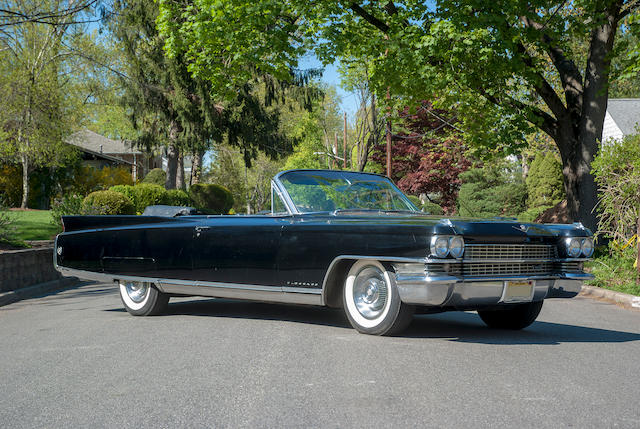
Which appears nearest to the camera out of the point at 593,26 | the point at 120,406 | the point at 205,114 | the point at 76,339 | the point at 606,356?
the point at 120,406

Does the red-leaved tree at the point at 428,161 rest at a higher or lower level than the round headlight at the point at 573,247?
higher

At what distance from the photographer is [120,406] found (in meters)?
4.35

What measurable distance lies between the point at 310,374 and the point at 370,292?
1.50 metres

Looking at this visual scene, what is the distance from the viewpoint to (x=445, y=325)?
7.50m

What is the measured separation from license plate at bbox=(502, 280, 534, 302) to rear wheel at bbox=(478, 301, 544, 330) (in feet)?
1.89

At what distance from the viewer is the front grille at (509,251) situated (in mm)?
6008

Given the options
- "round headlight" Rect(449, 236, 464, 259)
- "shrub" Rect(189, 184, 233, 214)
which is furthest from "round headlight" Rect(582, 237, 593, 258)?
"shrub" Rect(189, 184, 233, 214)

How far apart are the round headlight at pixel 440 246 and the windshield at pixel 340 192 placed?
64.5 inches

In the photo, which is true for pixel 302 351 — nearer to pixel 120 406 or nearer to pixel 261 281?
pixel 261 281

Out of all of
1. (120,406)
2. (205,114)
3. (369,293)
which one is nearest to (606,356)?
(369,293)

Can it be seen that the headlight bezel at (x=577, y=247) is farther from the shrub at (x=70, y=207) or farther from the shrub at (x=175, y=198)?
the shrub at (x=175, y=198)

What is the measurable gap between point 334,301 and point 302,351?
0.90 metres

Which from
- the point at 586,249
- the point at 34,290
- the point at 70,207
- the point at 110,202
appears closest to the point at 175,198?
the point at 110,202

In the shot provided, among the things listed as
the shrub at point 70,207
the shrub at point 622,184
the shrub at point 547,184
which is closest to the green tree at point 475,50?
the shrub at point 622,184
